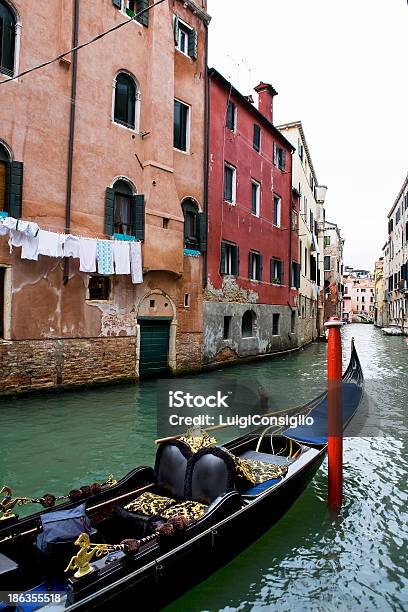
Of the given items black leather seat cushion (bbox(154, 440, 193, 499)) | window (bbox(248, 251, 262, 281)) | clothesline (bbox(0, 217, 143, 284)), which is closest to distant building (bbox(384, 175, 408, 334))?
window (bbox(248, 251, 262, 281))

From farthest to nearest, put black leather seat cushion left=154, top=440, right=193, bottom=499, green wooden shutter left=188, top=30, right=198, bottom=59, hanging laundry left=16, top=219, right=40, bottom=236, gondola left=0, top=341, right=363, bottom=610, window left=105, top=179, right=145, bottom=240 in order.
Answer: green wooden shutter left=188, top=30, right=198, bottom=59, window left=105, top=179, right=145, bottom=240, hanging laundry left=16, top=219, right=40, bottom=236, black leather seat cushion left=154, top=440, right=193, bottom=499, gondola left=0, top=341, right=363, bottom=610

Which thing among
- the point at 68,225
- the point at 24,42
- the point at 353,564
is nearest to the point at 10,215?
the point at 68,225

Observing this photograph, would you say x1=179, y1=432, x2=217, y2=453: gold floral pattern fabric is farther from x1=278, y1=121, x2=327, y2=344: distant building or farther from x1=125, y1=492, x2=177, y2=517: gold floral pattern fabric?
x1=278, y1=121, x2=327, y2=344: distant building

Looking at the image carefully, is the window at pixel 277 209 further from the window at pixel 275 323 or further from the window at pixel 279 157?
the window at pixel 275 323

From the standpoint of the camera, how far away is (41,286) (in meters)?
8.90

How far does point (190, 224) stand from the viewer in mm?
12516

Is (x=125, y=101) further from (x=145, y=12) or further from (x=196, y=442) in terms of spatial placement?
(x=196, y=442)

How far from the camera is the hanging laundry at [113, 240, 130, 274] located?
32.1 feet

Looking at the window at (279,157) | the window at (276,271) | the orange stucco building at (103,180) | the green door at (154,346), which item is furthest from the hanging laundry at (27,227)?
the window at (279,157)

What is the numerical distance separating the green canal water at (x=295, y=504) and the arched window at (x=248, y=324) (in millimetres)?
5163

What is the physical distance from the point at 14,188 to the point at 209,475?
6.88 meters

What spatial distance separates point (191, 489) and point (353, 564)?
134 centimetres

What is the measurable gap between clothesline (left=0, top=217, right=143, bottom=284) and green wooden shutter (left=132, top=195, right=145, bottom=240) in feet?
0.96

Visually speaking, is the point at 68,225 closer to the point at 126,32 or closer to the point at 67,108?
the point at 67,108
